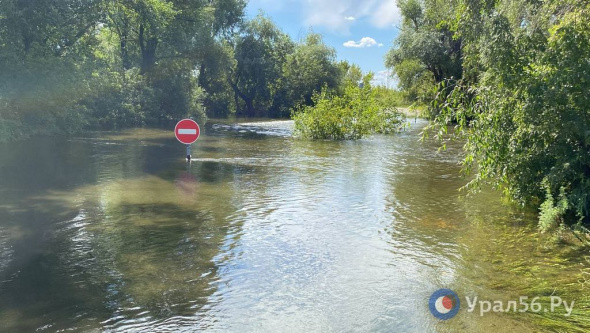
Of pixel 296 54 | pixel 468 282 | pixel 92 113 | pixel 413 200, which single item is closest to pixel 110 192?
pixel 413 200

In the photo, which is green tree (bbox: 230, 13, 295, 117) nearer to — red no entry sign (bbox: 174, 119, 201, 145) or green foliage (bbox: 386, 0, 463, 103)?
green foliage (bbox: 386, 0, 463, 103)

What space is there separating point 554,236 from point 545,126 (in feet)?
6.21

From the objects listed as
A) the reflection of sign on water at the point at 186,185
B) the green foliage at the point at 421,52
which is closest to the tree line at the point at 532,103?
the reflection of sign on water at the point at 186,185

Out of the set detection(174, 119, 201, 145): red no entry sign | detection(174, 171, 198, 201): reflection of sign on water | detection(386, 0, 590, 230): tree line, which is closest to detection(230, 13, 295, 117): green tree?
detection(174, 119, 201, 145): red no entry sign

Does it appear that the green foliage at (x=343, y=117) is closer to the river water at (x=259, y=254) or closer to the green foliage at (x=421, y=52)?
the river water at (x=259, y=254)

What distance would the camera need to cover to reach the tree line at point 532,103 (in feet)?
24.8

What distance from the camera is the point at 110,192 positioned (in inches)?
419

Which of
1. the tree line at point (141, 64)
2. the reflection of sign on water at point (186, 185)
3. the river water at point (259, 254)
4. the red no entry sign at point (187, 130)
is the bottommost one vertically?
the river water at point (259, 254)

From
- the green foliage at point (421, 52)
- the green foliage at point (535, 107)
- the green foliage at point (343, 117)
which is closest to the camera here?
the green foliage at point (535, 107)

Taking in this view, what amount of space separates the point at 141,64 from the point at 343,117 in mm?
27352

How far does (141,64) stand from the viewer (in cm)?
4425

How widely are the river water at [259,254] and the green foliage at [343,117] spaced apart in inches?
452

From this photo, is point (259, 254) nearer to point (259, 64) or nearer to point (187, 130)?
point (187, 130)

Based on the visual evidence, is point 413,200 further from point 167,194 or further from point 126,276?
point 126,276
